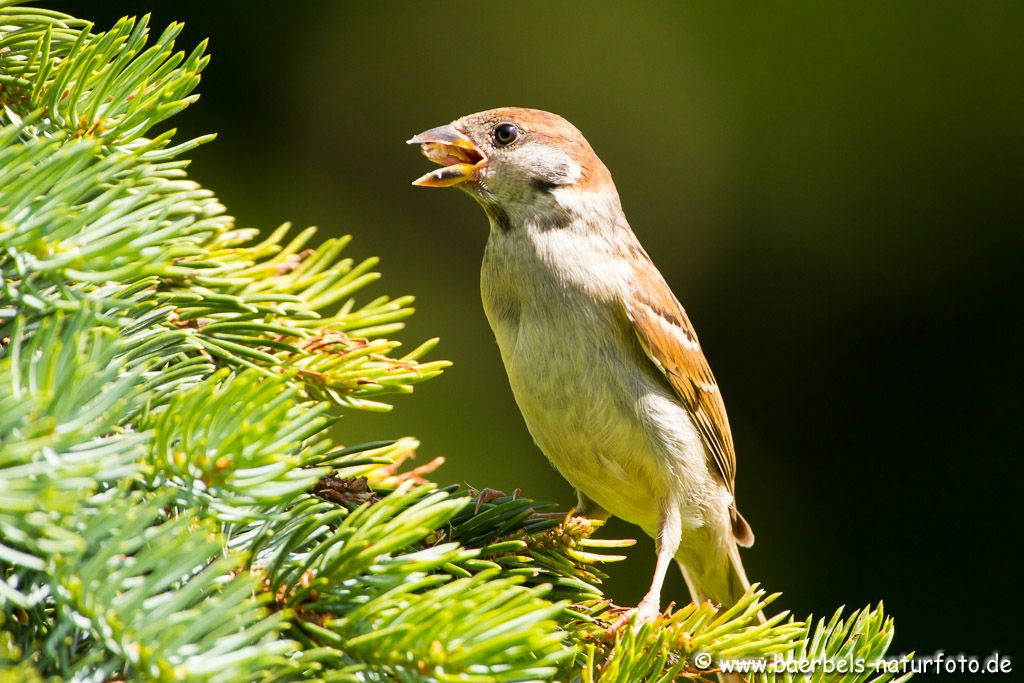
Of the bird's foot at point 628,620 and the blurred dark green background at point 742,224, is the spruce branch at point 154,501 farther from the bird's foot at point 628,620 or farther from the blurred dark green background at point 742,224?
the blurred dark green background at point 742,224

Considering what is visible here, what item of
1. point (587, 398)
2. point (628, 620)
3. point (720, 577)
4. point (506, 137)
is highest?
point (506, 137)

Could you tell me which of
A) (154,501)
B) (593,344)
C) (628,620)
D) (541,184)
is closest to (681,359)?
(593,344)

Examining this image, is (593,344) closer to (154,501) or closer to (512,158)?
(512,158)

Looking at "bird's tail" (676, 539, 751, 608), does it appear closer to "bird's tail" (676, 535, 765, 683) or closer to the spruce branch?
"bird's tail" (676, 535, 765, 683)

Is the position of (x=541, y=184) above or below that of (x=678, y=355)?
above

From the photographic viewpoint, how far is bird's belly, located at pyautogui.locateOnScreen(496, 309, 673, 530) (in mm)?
2244

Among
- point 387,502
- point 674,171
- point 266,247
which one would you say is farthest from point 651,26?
point 387,502

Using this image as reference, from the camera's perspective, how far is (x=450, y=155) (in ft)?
8.75

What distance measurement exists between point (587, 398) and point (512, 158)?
2.45 ft

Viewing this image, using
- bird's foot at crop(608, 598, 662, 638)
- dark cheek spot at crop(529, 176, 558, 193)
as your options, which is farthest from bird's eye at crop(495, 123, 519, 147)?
bird's foot at crop(608, 598, 662, 638)

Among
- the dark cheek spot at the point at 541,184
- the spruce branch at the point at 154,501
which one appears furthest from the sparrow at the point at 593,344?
the spruce branch at the point at 154,501

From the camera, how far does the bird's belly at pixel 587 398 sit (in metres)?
2.24

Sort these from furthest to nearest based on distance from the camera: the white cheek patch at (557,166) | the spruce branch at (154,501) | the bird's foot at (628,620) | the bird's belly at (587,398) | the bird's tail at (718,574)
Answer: the bird's tail at (718,574)
the white cheek patch at (557,166)
the bird's belly at (587,398)
the bird's foot at (628,620)
the spruce branch at (154,501)

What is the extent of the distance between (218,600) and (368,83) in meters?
4.19
